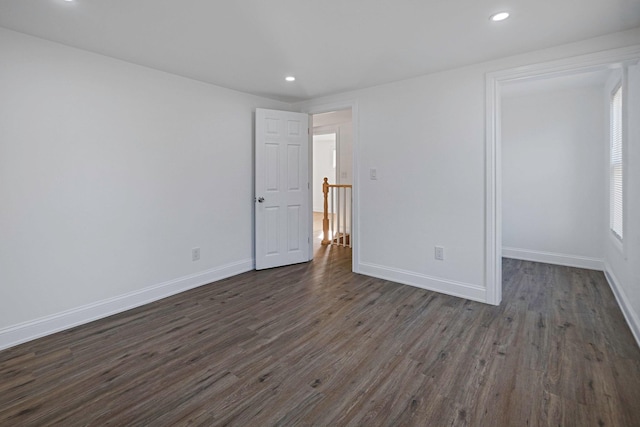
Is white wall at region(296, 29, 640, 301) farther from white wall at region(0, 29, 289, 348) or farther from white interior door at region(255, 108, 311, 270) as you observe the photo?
white wall at region(0, 29, 289, 348)

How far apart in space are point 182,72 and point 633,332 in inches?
175

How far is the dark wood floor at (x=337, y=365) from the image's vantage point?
5.30ft

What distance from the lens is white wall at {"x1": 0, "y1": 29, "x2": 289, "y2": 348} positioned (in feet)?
7.56

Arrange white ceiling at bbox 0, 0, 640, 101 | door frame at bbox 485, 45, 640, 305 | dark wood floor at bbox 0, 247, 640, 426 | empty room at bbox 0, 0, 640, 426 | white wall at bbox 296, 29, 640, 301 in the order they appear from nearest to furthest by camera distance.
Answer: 1. dark wood floor at bbox 0, 247, 640, 426
2. empty room at bbox 0, 0, 640, 426
3. white ceiling at bbox 0, 0, 640, 101
4. door frame at bbox 485, 45, 640, 305
5. white wall at bbox 296, 29, 640, 301

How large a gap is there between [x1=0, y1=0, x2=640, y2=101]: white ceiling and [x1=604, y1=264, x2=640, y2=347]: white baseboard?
2147mm

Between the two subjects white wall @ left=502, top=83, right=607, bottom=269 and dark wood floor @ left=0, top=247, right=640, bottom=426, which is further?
white wall @ left=502, top=83, right=607, bottom=269

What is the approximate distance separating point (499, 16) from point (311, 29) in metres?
1.26

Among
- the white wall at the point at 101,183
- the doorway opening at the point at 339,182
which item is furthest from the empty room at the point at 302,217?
the doorway opening at the point at 339,182

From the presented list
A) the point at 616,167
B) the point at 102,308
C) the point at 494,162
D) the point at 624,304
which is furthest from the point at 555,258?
the point at 102,308

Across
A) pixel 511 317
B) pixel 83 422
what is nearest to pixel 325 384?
pixel 83 422

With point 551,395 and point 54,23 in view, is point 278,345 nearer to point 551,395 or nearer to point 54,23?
point 551,395

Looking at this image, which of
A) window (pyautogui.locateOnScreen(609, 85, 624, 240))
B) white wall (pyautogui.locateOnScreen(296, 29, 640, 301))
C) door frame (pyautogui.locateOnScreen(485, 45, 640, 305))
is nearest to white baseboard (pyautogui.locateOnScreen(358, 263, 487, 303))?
white wall (pyautogui.locateOnScreen(296, 29, 640, 301))

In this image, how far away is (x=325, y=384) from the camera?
6.02 feet

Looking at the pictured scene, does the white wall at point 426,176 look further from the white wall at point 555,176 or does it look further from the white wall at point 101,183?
the white wall at point 555,176
